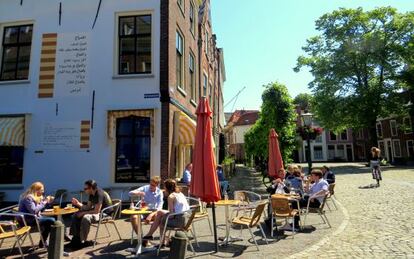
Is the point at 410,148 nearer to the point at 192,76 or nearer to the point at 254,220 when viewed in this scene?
the point at 192,76

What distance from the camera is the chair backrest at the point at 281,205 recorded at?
7.70m

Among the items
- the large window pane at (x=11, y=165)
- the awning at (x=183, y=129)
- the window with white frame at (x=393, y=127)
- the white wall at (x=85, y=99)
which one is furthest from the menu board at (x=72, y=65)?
the window with white frame at (x=393, y=127)

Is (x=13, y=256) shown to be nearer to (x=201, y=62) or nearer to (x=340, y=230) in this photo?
(x=340, y=230)

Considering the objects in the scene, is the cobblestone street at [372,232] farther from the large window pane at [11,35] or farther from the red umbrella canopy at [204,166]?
the large window pane at [11,35]

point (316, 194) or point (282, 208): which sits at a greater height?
point (316, 194)

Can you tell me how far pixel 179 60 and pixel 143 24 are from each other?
2.50 m

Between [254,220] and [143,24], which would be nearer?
[254,220]

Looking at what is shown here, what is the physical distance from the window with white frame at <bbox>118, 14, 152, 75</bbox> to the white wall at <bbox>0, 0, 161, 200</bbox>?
0.25m

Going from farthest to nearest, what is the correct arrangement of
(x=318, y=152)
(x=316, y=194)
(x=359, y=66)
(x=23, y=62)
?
(x=318, y=152), (x=359, y=66), (x=23, y=62), (x=316, y=194)

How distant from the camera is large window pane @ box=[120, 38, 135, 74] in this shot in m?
12.6

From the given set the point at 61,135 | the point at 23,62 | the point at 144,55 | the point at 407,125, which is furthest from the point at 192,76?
the point at 407,125

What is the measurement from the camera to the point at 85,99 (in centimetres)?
1242

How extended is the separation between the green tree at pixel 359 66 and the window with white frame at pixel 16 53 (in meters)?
31.2

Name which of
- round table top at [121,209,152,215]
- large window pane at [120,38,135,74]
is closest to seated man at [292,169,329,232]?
round table top at [121,209,152,215]
